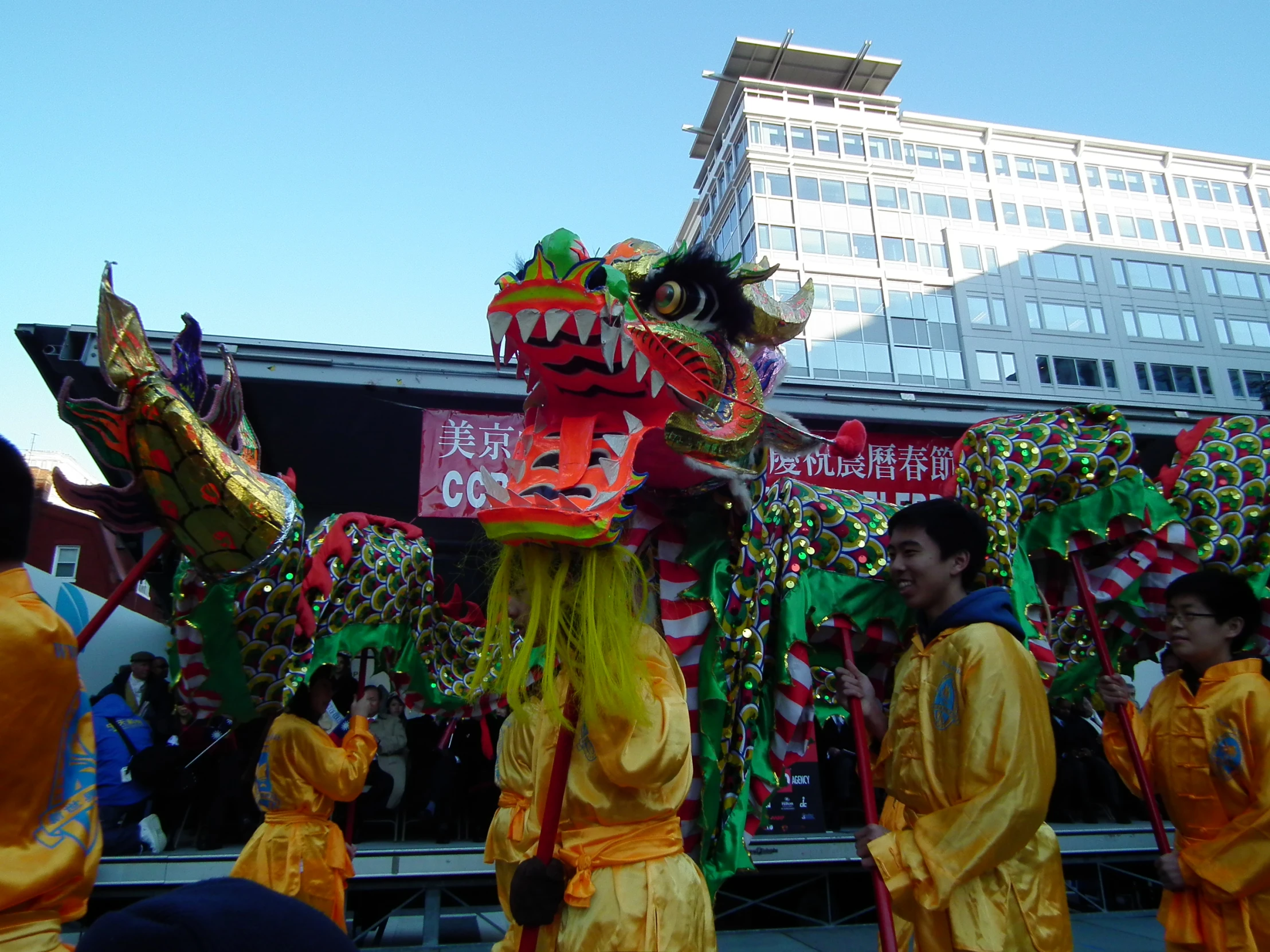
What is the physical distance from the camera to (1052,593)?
334 centimetres

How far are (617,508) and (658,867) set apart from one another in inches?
32.0

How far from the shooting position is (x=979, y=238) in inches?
964

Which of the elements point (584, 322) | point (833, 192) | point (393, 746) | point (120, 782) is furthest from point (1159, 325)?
point (584, 322)

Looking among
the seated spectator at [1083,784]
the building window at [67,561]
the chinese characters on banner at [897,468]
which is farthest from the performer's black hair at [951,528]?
the building window at [67,561]

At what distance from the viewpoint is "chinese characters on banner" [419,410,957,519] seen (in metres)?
5.75

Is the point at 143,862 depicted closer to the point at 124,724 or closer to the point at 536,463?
the point at 124,724

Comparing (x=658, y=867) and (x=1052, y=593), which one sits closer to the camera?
(x=658, y=867)

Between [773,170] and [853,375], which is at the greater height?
[773,170]

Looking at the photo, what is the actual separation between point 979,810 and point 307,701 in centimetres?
316

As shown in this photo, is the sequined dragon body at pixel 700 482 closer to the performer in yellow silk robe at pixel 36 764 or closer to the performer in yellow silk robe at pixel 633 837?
the performer in yellow silk robe at pixel 633 837

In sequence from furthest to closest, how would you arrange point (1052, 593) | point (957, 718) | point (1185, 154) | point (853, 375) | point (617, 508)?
point (1185, 154) < point (853, 375) < point (1052, 593) < point (957, 718) < point (617, 508)

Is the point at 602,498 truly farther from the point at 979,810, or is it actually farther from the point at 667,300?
the point at 979,810

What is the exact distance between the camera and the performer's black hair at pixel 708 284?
7.73 ft

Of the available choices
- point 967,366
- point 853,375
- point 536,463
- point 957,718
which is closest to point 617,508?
point 536,463
